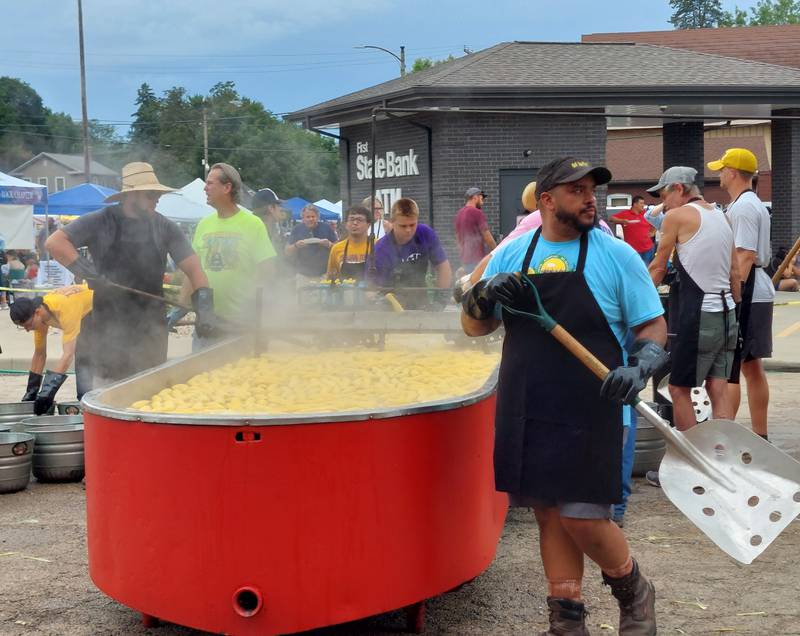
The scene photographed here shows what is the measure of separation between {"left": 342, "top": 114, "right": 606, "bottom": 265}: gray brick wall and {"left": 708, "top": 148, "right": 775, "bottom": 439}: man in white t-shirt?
12.2m

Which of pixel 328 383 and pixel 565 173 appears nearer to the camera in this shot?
pixel 565 173

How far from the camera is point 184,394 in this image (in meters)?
4.75

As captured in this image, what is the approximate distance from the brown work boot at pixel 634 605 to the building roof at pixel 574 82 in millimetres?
13112

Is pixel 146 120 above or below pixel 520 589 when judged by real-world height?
above

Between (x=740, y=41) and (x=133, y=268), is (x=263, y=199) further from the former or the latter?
(x=740, y=41)

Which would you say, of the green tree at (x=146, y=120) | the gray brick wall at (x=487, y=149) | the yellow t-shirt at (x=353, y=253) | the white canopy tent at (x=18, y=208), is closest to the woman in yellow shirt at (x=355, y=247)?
the yellow t-shirt at (x=353, y=253)

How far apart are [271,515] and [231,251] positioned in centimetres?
347

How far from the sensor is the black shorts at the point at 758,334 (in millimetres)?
6973

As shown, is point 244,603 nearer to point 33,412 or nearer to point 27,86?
point 33,412

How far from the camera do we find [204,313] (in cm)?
639

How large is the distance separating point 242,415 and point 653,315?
58.0 inches

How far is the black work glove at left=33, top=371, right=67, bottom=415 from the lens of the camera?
26.3 ft

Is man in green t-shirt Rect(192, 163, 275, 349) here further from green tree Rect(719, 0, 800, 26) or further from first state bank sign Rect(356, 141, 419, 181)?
green tree Rect(719, 0, 800, 26)

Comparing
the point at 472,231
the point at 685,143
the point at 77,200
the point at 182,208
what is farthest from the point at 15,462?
the point at 685,143
